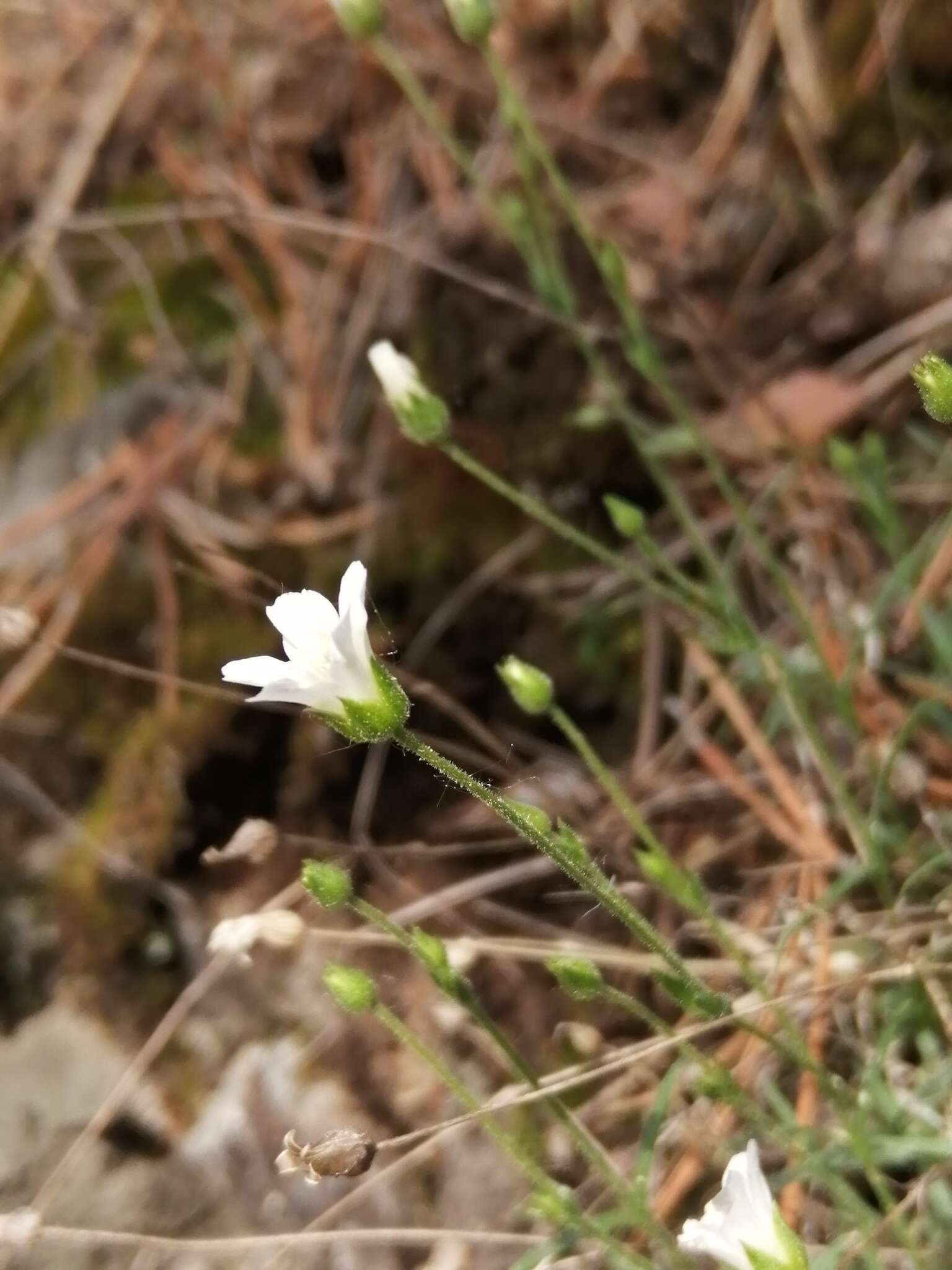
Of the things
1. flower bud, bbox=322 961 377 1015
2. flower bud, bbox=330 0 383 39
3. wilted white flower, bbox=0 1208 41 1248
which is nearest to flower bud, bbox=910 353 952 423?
flower bud, bbox=322 961 377 1015

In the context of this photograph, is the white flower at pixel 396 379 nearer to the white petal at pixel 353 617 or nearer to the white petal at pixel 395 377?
the white petal at pixel 395 377

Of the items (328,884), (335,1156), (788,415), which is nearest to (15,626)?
(328,884)

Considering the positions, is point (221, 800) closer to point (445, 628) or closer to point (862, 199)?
point (445, 628)

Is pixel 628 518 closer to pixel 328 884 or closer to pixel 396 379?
pixel 396 379

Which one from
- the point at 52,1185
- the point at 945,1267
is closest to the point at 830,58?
the point at 945,1267

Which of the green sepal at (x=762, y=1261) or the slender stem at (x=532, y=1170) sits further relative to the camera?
the slender stem at (x=532, y=1170)

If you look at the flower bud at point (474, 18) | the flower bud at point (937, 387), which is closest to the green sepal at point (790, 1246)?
the flower bud at point (937, 387)

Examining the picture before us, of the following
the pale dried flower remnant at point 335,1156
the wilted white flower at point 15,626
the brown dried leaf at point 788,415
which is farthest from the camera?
the brown dried leaf at point 788,415
